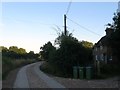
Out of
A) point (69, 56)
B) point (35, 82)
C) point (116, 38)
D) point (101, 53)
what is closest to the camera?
point (35, 82)

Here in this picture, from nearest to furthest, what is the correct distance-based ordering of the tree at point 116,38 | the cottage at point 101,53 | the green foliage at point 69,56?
the tree at point 116,38 < the green foliage at point 69,56 < the cottage at point 101,53

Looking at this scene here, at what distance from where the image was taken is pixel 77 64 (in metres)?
34.0

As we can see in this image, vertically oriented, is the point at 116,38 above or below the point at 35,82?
above

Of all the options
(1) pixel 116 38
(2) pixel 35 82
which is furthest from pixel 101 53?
(2) pixel 35 82

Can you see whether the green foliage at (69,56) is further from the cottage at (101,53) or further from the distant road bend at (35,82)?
the cottage at (101,53)

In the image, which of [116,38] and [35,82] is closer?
[35,82]

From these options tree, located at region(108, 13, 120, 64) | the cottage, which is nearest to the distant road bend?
tree, located at region(108, 13, 120, 64)

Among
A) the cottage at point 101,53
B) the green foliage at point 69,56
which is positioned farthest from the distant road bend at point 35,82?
the cottage at point 101,53

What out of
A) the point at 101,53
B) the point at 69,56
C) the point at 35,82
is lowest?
the point at 35,82

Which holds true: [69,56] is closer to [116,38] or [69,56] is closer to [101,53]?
[116,38]

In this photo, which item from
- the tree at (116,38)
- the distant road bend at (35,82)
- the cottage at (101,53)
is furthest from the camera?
the cottage at (101,53)

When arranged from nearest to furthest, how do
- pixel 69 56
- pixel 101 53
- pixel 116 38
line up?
pixel 116 38
pixel 69 56
pixel 101 53

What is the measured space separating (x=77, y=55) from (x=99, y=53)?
32.2 meters

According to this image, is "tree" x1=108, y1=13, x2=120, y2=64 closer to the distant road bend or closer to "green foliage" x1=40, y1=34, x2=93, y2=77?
"green foliage" x1=40, y1=34, x2=93, y2=77
